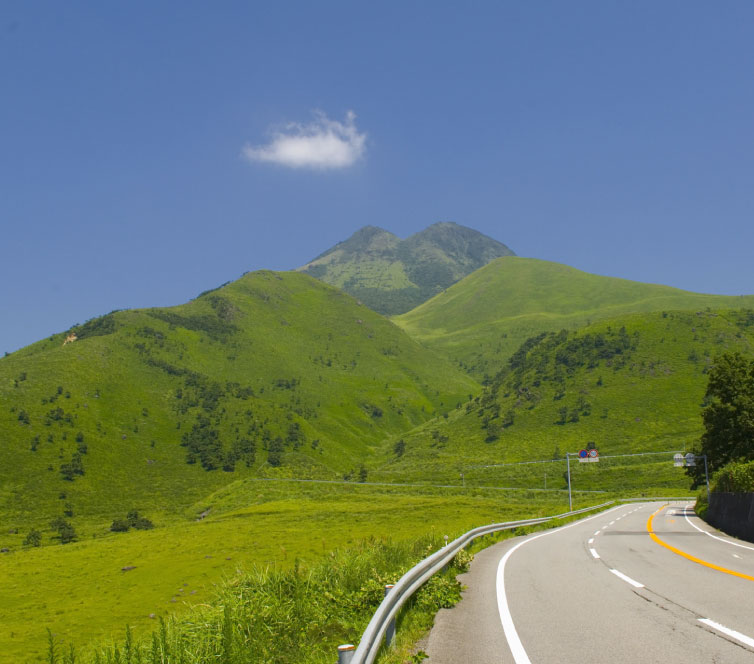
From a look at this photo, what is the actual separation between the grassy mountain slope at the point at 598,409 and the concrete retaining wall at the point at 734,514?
8161cm

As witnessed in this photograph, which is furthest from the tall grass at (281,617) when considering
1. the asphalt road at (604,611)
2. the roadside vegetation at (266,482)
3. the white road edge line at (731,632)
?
the white road edge line at (731,632)

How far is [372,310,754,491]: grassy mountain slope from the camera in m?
126

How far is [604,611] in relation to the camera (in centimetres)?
1025

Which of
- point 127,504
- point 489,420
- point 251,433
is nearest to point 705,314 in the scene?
point 489,420

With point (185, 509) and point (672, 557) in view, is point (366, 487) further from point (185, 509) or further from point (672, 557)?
point (672, 557)

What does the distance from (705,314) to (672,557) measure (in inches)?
7555

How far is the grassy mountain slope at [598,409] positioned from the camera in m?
126

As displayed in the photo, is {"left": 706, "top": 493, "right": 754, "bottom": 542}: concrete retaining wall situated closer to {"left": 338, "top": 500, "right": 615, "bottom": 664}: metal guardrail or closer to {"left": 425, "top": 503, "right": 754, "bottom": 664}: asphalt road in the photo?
{"left": 425, "top": 503, "right": 754, "bottom": 664}: asphalt road

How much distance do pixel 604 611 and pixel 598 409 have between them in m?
153

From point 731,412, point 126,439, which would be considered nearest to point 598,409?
point 731,412

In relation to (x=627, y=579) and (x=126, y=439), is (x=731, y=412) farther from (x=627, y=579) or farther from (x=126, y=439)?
(x=126, y=439)

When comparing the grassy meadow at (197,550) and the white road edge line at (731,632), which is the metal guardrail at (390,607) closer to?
the grassy meadow at (197,550)

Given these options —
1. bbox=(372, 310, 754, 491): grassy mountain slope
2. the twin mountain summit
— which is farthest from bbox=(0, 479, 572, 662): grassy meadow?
bbox=(372, 310, 754, 491): grassy mountain slope

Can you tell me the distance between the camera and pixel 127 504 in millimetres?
130000
